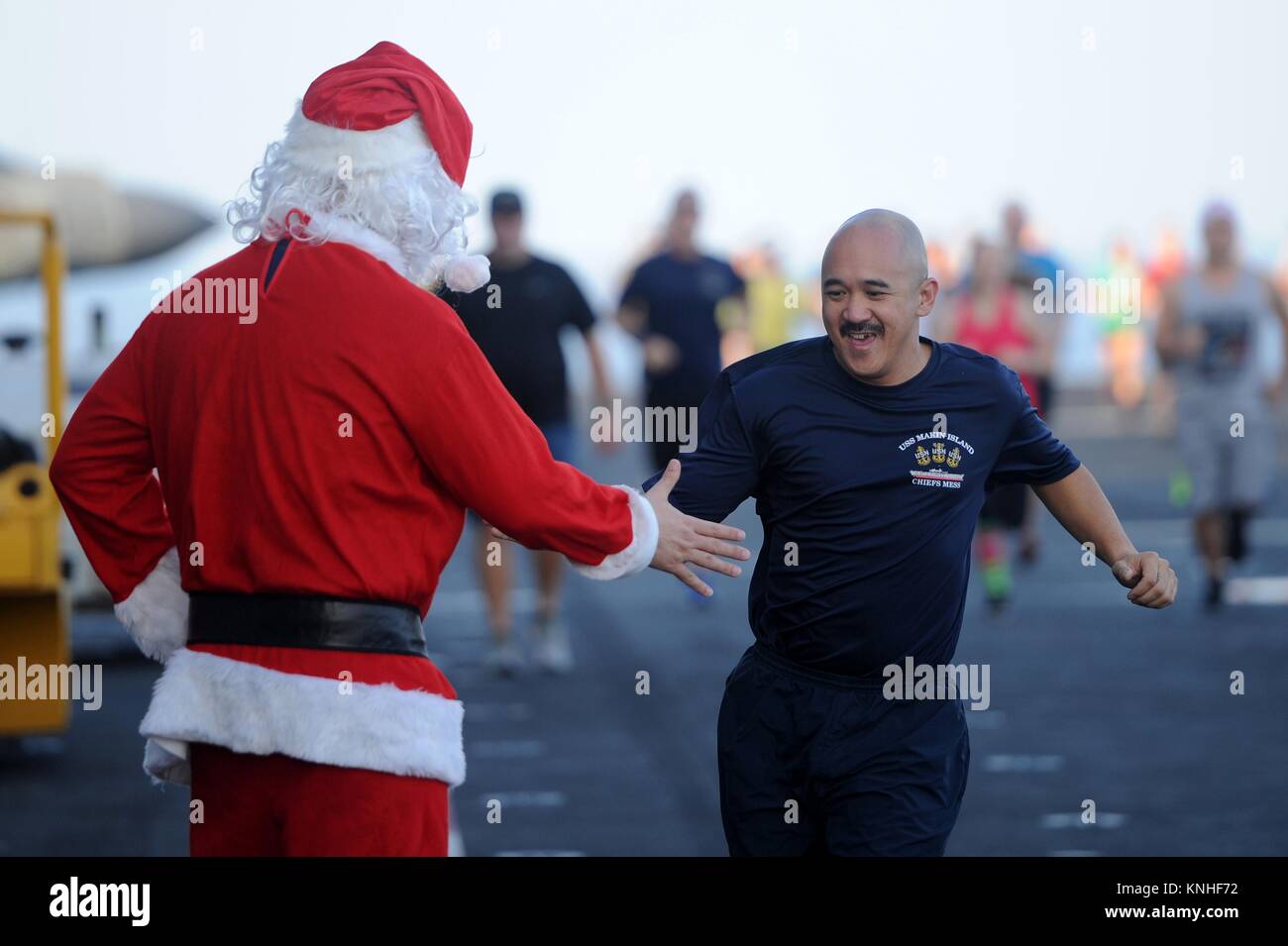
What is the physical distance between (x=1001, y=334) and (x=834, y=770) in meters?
7.58

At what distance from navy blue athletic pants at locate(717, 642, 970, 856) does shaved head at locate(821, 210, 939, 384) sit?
27.0 inches

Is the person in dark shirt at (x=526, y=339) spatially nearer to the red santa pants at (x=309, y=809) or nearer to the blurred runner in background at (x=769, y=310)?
the red santa pants at (x=309, y=809)

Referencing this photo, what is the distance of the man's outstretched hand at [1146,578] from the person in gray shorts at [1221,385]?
6.95 metres

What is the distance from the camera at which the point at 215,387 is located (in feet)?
10.6

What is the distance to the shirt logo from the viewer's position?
403cm

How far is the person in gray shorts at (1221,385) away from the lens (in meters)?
10.8

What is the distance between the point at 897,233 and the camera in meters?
4.01
